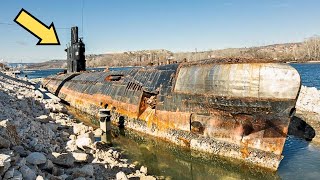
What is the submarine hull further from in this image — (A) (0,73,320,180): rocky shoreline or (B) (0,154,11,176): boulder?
(B) (0,154,11,176): boulder

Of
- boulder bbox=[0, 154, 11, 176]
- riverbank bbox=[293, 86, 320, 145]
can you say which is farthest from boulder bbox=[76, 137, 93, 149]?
riverbank bbox=[293, 86, 320, 145]

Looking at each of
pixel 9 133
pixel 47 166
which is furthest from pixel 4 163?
pixel 9 133

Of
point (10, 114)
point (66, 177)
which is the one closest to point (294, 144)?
point (66, 177)

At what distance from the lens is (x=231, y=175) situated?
11.2 m

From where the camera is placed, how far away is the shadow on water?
11133mm

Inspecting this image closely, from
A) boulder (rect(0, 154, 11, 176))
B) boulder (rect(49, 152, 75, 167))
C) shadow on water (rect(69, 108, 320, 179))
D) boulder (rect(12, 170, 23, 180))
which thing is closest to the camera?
boulder (rect(0, 154, 11, 176))

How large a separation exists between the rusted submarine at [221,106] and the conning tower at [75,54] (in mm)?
17419

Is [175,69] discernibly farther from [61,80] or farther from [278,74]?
[61,80]

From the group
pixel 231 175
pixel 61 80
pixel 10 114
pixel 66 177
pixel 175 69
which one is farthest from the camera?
pixel 61 80

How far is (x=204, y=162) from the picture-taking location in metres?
12.5

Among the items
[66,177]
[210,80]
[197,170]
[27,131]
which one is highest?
[210,80]

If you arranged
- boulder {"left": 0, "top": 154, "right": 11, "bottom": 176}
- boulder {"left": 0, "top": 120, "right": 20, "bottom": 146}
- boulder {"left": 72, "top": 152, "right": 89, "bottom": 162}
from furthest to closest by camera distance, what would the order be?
boulder {"left": 72, "top": 152, "right": 89, "bottom": 162}, boulder {"left": 0, "top": 120, "right": 20, "bottom": 146}, boulder {"left": 0, "top": 154, "right": 11, "bottom": 176}

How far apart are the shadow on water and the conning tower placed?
20935mm

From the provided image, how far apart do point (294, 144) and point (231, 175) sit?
5.00 meters
